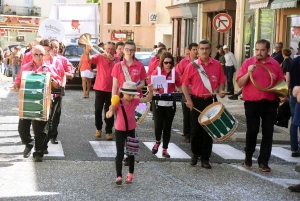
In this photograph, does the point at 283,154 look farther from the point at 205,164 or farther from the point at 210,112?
the point at 210,112

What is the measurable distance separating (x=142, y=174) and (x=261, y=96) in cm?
201

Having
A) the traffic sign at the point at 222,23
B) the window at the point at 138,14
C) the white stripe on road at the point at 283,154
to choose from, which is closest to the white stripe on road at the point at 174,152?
the white stripe on road at the point at 283,154

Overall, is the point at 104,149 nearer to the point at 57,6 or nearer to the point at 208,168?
the point at 208,168

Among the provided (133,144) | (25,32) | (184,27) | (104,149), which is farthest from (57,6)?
(25,32)

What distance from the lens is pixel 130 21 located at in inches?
2069

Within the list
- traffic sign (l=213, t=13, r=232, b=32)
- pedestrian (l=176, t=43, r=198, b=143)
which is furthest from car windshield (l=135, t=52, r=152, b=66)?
pedestrian (l=176, t=43, r=198, b=143)

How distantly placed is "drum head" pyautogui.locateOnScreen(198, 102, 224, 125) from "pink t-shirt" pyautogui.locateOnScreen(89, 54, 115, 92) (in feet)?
11.0

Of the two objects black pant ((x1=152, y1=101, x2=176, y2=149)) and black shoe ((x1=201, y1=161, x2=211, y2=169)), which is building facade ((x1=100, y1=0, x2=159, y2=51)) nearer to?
black pant ((x1=152, y1=101, x2=176, y2=149))

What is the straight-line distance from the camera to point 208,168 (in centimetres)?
1016

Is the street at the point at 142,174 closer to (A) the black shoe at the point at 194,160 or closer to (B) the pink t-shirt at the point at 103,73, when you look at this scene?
(A) the black shoe at the point at 194,160

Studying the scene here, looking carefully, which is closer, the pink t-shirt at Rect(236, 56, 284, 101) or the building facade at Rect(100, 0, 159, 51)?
the pink t-shirt at Rect(236, 56, 284, 101)

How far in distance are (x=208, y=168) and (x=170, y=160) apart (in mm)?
807

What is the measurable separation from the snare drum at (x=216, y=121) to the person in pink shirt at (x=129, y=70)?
43.4 inches

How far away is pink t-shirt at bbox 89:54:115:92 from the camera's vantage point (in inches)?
508
